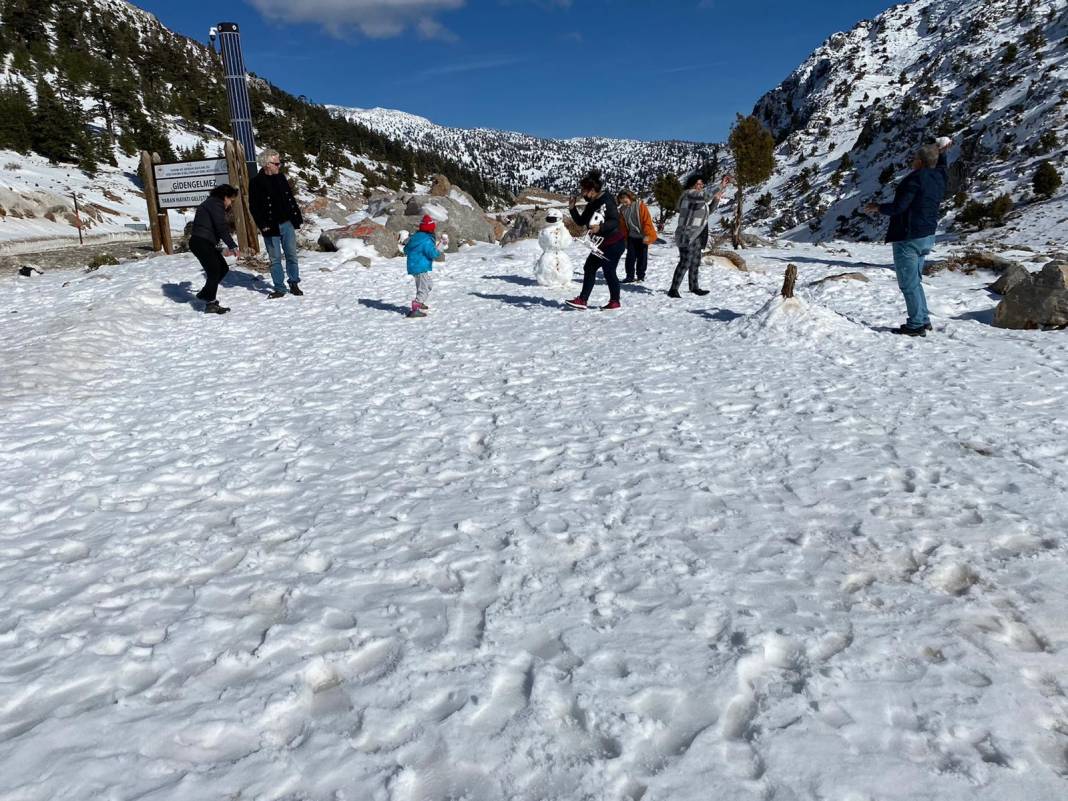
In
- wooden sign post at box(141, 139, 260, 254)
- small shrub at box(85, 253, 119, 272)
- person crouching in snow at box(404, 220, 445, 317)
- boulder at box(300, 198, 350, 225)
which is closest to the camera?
person crouching in snow at box(404, 220, 445, 317)

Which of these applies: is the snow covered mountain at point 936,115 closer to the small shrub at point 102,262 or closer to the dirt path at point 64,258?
the small shrub at point 102,262

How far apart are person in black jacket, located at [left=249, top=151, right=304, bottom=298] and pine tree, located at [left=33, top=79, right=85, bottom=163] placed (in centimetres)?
4767

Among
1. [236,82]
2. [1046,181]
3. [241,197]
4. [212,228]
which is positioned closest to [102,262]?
[241,197]

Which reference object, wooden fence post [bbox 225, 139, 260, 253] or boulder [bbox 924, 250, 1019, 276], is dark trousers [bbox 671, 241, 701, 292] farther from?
wooden fence post [bbox 225, 139, 260, 253]

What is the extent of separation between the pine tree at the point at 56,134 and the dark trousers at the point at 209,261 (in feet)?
157

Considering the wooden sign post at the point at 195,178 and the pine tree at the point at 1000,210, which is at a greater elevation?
the pine tree at the point at 1000,210

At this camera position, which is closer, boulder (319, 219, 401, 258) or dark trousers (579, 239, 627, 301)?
dark trousers (579, 239, 627, 301)

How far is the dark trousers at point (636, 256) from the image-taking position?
13492 mm

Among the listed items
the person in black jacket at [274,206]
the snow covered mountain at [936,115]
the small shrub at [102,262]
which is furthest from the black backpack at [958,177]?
the small shrub at [102,262]

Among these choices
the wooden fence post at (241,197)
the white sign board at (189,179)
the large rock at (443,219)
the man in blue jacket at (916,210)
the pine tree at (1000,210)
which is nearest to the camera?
the man in blue jacket at (916,210)

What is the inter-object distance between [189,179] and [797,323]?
14.3m

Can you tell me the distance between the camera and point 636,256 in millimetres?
13766

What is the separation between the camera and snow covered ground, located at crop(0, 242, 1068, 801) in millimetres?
2400

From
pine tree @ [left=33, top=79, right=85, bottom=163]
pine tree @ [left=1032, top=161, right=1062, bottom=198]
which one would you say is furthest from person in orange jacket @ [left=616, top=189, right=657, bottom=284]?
pine tree @ [left=33, top=79, right=85, bottom=163]
